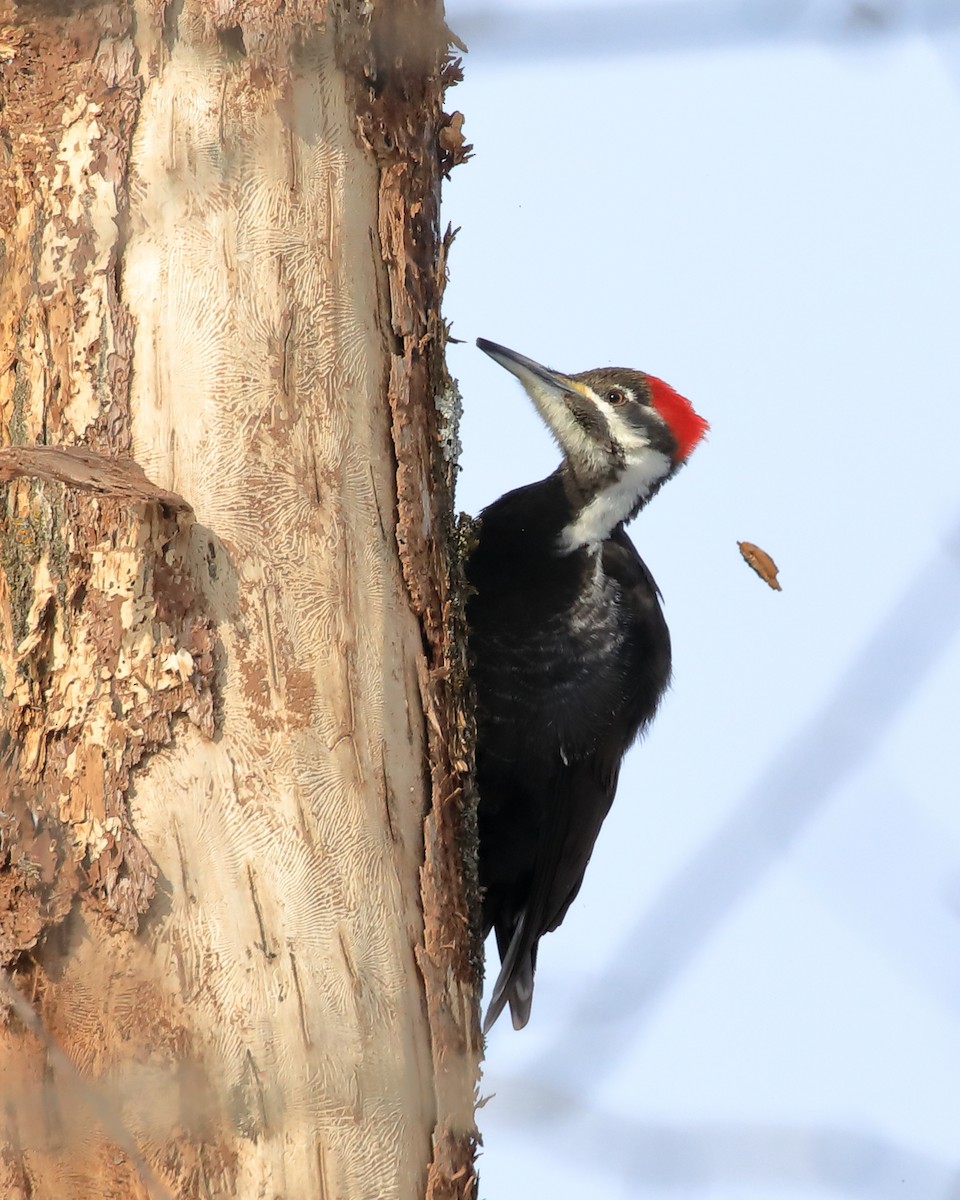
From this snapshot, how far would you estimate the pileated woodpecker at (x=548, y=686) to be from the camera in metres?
3.67

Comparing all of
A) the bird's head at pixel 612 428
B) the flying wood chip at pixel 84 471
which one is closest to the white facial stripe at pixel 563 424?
the bird's head at pixel 612 428

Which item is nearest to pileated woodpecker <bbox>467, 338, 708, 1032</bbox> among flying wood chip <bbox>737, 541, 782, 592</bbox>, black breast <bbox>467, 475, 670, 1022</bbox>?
black breast <bbox>467, 475, 670, 1022</bbox>

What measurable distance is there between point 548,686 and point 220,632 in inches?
60.2

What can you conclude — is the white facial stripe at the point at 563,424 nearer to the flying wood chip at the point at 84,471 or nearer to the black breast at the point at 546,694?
the black breast at the point at 546,694

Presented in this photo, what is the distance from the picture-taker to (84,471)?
2164 mm

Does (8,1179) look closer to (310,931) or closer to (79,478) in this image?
(310,931)

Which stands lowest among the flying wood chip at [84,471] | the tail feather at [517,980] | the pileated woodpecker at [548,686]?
the tail feather at [517,980]

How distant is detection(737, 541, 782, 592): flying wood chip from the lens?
3.37m

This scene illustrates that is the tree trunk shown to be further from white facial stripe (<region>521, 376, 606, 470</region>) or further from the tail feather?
white facial stripe (<region>521, 376, 606, 470</region>)

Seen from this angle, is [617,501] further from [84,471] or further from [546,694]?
[84,471]

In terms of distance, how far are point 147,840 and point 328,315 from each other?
892 millimetres

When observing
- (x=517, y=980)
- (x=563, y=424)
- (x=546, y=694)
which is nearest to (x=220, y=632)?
(x=546, y=694)

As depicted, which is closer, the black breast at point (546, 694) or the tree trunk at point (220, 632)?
the tree trunk at point (220, 632)

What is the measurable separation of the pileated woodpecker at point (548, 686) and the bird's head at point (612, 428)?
3cm
